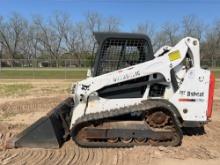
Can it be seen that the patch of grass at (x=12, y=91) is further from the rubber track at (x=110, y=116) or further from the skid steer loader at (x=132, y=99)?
the rubber track at (x=110, y=116)

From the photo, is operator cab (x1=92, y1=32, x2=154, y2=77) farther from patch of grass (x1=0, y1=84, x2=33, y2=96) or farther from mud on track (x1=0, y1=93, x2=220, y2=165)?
patch of grass (x1=0, y1=84, x2=33, y2=96)

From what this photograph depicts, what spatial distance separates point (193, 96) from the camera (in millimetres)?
7566

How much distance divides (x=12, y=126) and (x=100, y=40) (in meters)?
3.49

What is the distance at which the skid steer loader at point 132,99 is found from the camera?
7.20 metres

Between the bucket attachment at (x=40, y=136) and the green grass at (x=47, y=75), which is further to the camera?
the green grass at (x=47, y=75)

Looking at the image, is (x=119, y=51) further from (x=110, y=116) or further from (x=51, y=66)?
(x=51, y=66)

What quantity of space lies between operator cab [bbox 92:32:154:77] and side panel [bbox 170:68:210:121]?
2.94 ft

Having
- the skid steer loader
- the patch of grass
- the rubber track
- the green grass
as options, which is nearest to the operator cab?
the skid steer loader

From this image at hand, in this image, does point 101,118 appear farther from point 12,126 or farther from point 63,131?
point 12,126

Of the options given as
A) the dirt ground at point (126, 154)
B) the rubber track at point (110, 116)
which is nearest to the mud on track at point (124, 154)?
the dirt ground at point (126, 154)

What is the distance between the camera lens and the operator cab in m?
7.61

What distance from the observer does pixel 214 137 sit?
834 centimetres

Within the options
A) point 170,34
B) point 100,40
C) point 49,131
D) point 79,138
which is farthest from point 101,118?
point 170,34

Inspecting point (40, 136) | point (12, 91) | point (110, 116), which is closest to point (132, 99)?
point (110, 116)
